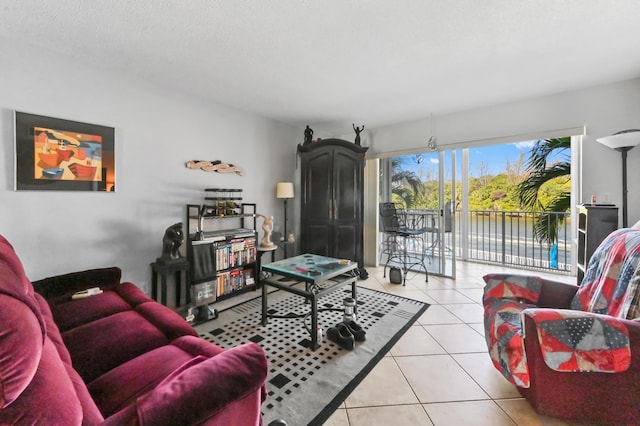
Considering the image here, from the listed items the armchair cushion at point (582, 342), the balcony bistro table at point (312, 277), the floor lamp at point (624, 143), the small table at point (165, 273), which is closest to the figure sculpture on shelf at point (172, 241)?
the small table at point (165, 273)

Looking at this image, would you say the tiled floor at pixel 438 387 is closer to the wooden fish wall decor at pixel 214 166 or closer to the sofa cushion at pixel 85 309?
the sofa cushion at pixel 85 309

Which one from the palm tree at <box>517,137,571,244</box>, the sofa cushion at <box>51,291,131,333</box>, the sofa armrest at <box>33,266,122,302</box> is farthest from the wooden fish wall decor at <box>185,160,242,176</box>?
the palm tree at <box>517,137,571,244</box>

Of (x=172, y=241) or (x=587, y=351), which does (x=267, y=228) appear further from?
(x=587, y=351)

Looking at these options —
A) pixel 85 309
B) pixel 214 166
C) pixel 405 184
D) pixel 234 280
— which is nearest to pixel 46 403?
pixel 85 309

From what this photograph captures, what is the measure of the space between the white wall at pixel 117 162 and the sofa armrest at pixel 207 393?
7.14 ft

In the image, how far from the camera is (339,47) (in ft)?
7.06

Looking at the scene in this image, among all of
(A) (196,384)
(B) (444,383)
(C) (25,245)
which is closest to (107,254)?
(C) (25,245)

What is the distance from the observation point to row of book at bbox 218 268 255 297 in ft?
9.81

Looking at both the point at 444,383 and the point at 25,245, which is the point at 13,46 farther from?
the point at 444,383

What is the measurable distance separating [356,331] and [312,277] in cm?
58

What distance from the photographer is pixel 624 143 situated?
98.3 inches

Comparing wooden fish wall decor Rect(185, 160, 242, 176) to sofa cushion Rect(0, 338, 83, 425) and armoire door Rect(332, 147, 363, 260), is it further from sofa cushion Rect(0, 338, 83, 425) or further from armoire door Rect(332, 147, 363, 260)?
sofa cushion Rect(0, 338, 83, 425)

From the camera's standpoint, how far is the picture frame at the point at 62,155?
2.08 meters

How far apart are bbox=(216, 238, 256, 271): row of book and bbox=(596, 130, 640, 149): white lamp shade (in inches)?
156
